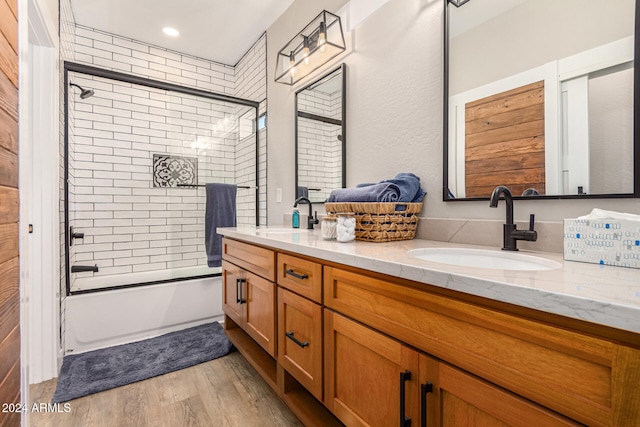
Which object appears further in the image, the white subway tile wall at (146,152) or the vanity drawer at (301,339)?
the white subway tile wall at (146,152)

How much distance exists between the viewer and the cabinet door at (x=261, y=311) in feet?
4.87

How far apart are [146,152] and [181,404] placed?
8.14 feet

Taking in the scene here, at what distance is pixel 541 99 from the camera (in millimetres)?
1070

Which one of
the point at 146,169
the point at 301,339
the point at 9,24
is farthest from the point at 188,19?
the point at 301,339

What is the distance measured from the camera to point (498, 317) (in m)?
0.63

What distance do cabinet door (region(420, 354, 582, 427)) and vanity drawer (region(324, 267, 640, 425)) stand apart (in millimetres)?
17

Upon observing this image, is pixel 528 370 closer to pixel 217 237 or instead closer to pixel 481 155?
pixel 481 155

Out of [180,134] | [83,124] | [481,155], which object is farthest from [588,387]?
[83,124]

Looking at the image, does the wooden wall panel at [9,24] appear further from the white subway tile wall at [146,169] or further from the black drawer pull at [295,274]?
the white subway tile wall at [146,169]

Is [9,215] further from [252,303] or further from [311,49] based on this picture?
[311,49]

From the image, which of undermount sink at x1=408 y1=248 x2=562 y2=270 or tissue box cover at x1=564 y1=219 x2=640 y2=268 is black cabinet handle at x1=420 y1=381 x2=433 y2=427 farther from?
tissue box cover at x1=564 y1=219 x2=640 y2=268

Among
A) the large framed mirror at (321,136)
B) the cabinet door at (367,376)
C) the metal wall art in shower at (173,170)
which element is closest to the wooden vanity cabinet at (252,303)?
the cabinet door at (367,376)

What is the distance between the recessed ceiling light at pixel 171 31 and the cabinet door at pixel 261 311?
2488mm

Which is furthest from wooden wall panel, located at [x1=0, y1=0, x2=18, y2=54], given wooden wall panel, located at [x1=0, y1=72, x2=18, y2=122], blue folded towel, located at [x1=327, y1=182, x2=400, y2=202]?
blue folded towel, located at [x1=327, y1=182, x2=400, y2=202]
